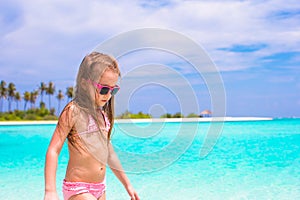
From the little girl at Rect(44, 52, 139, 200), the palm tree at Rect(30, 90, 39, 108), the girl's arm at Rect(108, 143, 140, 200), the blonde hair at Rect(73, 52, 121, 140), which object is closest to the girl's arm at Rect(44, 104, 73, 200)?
the little girl at Rect(44, 52, 139, 200)

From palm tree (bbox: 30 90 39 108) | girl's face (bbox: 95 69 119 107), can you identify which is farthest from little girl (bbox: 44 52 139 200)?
palm tree (bbox: 30 90 39 108)

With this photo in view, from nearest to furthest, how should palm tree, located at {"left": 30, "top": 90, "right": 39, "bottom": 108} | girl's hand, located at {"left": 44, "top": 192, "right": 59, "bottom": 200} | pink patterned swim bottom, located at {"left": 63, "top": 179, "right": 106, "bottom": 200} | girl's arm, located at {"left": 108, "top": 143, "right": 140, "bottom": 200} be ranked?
girl's hand, located at {"left": 44, "top": 192, "right": 59, "bottom": 200}
pink patterned swim bottom, located at {"left": 63, "top": 179, "right": 106, "bottom": 200}
girl's arm, located at {"left": 108, "top": 143, "right": 140, "bottom": 200}
palm tree, located at {"left": 30, "top": 90, "right": 39, "bottom": 108}

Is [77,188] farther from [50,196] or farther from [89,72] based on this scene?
[89,72]

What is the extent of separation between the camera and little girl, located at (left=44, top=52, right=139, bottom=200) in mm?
2273

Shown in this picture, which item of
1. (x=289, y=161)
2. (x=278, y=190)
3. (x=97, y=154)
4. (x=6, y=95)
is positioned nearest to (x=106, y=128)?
(x=97, y=154)

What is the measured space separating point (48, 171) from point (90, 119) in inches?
16.3

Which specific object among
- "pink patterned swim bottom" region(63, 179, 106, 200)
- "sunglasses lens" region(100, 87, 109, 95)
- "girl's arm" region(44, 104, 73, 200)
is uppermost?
"sunglasses lens" region(100, 87, 109, 95)

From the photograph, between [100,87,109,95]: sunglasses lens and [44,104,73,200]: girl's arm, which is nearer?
[44,104,73,200]: girl's arm

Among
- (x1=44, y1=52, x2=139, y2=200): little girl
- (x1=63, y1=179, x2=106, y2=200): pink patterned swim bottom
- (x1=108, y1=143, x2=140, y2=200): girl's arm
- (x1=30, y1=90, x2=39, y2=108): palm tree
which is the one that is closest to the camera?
(x1=44, y1=52, x2=139, y2=200): little girl

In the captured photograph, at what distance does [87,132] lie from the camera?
8.02 ft

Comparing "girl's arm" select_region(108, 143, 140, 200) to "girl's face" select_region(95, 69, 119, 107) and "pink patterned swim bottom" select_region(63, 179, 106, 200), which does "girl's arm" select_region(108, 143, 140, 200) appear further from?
"girl's face" select_region(95, 69, 119, 107)

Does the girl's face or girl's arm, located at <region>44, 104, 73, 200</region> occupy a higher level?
the girl's face

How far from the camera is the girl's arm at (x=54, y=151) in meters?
2.18

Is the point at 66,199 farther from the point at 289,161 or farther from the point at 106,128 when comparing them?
the point at 289,161
